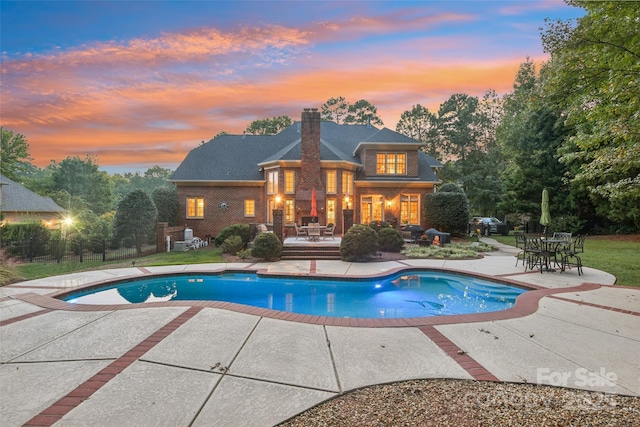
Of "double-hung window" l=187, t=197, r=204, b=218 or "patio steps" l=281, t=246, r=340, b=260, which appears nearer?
"patio steps" l=281, t=246, r=340, b=260

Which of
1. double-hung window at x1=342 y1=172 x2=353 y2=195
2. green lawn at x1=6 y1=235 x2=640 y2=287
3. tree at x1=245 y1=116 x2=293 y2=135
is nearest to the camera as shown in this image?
green lawn at x1=6 y1=235 x2=640 y2=287

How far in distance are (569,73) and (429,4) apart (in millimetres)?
5165

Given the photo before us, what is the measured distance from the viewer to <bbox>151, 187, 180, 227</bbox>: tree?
2005 centimetres

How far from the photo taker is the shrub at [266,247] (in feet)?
43.1

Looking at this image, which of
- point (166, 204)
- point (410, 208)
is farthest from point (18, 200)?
point (410, 208)

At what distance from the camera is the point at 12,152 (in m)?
35.0

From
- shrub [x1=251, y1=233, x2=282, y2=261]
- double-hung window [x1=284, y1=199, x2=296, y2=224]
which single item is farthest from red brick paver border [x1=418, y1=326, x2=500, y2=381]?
double-hung window [x1=284, y1=199, x2=296, y2=224]

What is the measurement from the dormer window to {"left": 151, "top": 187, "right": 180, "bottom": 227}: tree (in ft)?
46.5

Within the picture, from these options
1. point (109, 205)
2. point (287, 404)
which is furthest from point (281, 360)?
point (109, 205)

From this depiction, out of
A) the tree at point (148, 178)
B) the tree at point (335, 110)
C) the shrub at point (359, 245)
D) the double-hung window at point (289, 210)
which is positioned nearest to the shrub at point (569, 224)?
the shrub at point (359, 245)

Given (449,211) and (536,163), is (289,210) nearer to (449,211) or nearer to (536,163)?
(449,211)

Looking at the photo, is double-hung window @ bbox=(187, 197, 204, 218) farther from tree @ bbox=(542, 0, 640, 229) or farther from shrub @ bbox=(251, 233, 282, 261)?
tree @ bbox=(542, 0, 640, 229)

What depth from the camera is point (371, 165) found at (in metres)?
22.0

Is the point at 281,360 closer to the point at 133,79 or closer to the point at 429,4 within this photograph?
the point at 429,4
